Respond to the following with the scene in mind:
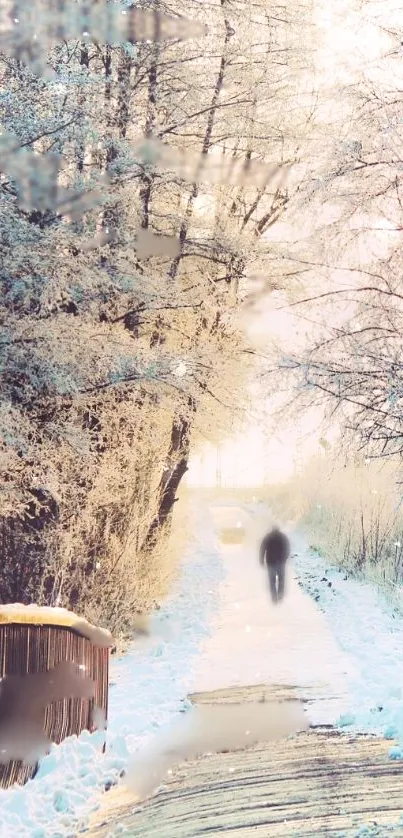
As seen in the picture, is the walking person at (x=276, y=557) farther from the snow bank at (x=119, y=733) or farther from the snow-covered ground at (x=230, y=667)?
the snow bank at (x=119, y=733)

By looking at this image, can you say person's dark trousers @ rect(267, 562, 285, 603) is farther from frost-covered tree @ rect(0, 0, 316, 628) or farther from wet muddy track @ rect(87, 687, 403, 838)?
wet muddy track @ rect(87, 687, 403, 838)

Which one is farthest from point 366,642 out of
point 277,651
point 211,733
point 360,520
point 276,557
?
point 360,520

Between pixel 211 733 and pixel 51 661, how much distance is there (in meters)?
1.84

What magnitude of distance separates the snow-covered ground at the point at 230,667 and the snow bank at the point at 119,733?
0.03 feet

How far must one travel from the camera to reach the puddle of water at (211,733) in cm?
668

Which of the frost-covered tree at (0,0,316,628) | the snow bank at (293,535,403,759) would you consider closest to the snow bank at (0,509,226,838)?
the frost-covered tree at (0,0,316,628)

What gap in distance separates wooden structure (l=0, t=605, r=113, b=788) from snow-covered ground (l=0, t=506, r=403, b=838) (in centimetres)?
17

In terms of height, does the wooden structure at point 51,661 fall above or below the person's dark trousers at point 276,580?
below

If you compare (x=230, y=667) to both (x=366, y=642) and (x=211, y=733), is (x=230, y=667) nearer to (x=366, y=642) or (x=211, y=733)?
(x=366, y=642)

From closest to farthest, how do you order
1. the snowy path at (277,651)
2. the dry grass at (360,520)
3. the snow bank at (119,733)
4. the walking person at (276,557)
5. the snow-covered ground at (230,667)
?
the snow bank at (119,733) < the snow-covered ground at (230,667) < the snowy path at (277,651) < the dry grass at (360,520) < the walking person at (276,557)

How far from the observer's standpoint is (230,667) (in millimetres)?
10586

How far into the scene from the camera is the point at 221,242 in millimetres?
13734

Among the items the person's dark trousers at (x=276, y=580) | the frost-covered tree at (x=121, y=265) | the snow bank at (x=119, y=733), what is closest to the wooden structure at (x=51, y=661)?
the snow bank at (x=119, y=733)

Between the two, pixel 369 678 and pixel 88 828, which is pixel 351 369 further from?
pixel 88 828
